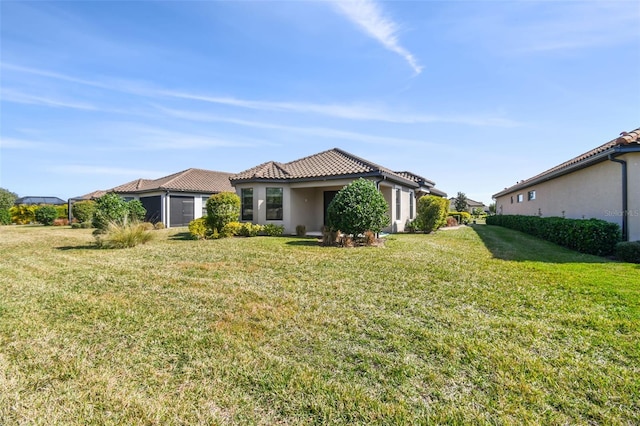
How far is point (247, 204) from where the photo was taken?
55.7 ft

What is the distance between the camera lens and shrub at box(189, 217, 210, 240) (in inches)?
561

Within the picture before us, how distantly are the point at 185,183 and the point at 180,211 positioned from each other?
8.45 feet

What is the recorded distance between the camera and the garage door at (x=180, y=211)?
2450 centimetres

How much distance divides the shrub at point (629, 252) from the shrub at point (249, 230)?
13.6m

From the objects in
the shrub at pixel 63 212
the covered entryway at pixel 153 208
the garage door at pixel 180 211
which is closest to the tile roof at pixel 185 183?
the covered entryway at pixel 153 208

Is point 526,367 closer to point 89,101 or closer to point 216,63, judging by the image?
point 216,63

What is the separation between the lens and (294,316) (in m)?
4.63

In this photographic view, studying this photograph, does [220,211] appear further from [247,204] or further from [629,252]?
[629,252]

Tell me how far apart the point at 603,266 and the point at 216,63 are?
14.7 metres

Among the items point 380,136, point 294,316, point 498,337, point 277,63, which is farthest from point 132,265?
point 380,136

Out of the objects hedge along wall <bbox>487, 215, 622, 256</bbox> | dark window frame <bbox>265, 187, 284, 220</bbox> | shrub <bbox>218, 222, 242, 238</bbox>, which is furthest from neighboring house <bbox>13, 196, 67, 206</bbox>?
hedge along wall <bbox>487, 215, 622, 256</bbox>

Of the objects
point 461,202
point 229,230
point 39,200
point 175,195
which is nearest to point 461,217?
point 461,202

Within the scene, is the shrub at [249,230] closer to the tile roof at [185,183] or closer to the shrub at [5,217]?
the tile roof at [185,183]

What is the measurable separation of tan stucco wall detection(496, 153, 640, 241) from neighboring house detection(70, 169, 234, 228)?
81.0 feet
